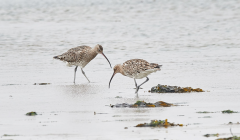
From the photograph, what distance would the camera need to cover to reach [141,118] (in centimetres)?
789

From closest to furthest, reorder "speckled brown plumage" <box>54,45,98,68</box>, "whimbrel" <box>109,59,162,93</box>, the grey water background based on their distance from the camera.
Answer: the grey water background → "whimbrel" <box>109,59,162,93</box> → "speckled brown plumage" <box>54,45,98,68</box>

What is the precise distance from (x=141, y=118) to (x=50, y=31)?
18.6 metres

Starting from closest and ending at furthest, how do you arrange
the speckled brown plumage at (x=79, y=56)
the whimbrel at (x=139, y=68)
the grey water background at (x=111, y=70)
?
the grey water background at (x=111, y=70), the whimbrel at (x=139, y=68), the speckled brown plumage at (x=79, y=56)

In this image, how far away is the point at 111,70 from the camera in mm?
14602

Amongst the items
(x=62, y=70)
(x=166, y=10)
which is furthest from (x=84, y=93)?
(x=166, y=10)

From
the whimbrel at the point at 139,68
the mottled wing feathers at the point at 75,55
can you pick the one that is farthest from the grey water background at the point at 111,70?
the mottled wing feathers at the point at 75,55

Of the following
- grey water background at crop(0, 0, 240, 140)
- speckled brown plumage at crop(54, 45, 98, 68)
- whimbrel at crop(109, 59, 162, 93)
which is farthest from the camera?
speckled brown plumage at crop(54, 45, 98, 68)

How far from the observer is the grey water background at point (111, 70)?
7.41m

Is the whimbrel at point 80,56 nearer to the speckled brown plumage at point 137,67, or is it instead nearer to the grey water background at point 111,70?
the grey water background at point 111,70

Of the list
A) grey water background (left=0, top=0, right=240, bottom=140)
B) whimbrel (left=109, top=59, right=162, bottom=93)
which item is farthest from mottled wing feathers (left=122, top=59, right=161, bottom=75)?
grey water background (left=0, top=0, right=240, bottom=140)

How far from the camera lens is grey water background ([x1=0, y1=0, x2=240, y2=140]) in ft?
24.3

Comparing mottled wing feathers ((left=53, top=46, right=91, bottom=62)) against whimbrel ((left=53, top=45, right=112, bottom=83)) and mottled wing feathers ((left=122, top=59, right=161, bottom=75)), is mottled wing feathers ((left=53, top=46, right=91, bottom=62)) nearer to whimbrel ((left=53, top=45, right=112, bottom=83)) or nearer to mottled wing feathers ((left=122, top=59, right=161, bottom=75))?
whimbrel ((left=53, top=45, right=112, bottom=83))

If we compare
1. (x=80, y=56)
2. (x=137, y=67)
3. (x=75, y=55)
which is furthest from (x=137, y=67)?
(x=75, y=55)

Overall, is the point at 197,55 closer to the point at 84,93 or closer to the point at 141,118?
the point at 84,93
